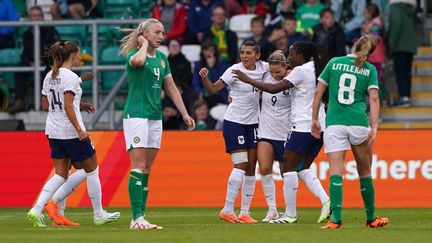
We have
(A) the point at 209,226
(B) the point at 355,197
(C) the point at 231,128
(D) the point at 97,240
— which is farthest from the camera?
(B) the point at 355,197

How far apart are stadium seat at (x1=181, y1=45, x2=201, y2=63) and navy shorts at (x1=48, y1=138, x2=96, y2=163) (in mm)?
10474

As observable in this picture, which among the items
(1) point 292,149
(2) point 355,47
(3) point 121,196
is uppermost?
(2) point 355,47

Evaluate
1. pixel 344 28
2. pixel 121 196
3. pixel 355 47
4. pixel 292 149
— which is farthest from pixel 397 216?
pixel 344 28

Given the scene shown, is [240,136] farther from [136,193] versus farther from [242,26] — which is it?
[242,26]

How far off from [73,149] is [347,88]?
12.0ft

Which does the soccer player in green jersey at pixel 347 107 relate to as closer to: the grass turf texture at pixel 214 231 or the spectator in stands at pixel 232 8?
the grass turf texture at pixel 214 231

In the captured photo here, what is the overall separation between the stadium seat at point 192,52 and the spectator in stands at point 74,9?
7.67 ft

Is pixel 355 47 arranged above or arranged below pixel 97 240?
above

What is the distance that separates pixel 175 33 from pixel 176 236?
13.3 m

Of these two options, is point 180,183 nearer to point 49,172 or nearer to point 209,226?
point 49,172

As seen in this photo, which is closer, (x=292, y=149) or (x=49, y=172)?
(x=292, y=149)

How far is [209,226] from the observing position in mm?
17594

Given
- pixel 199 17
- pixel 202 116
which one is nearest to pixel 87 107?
pixel 202 116

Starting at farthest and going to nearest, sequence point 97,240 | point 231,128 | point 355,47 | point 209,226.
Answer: point 231,128, point 209,226, point 355,47, point 97,240
